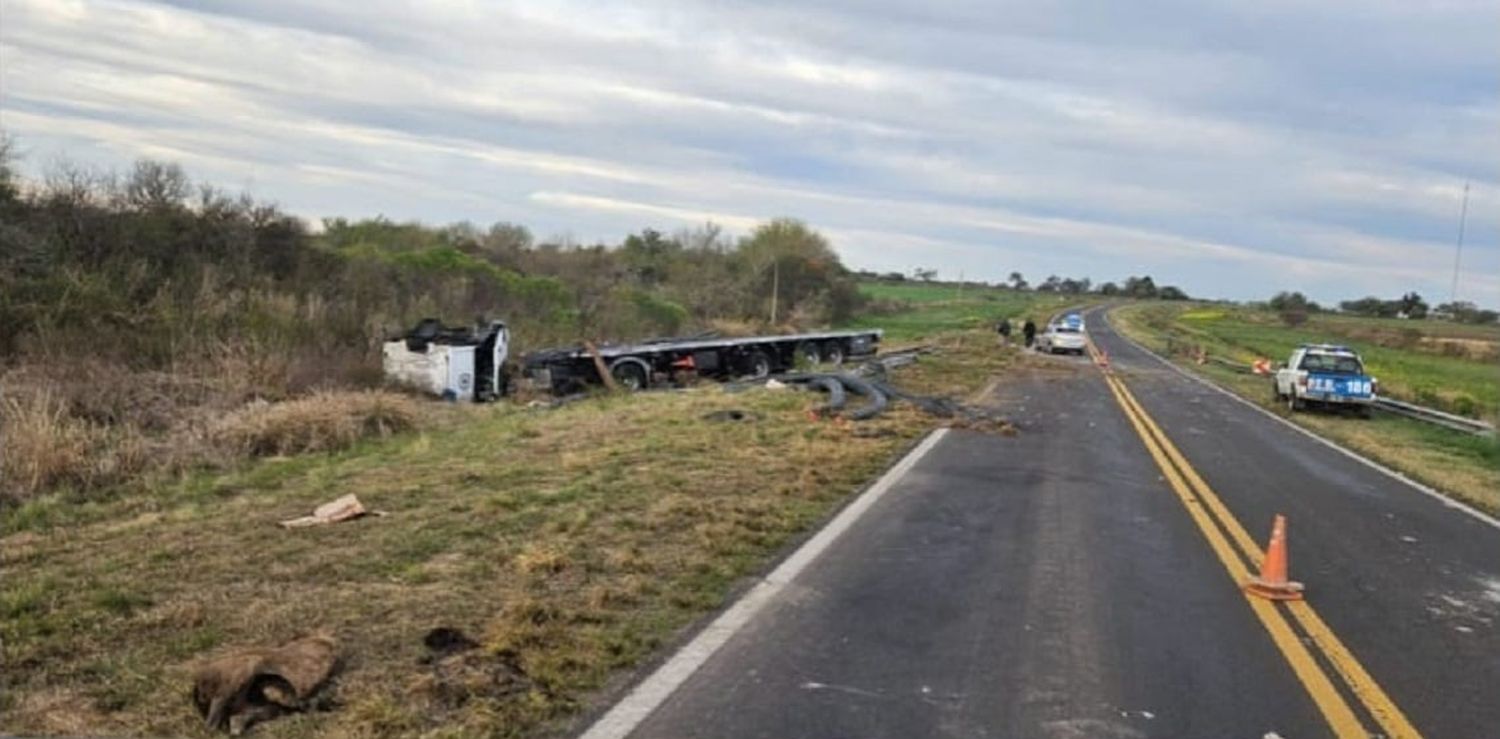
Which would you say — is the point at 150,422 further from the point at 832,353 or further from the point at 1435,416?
the point at 1435,416

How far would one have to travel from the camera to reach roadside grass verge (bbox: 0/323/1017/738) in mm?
5488

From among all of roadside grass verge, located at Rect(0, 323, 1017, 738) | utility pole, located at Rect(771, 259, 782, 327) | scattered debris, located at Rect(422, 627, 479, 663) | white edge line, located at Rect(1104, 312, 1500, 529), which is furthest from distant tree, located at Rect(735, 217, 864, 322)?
scattered debris, located at Rect(422, 627, 479, 663)

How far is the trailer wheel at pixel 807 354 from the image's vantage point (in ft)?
119

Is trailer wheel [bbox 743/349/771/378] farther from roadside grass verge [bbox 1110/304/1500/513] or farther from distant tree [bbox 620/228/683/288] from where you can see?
distant tree [bbox 620/228/683/288]

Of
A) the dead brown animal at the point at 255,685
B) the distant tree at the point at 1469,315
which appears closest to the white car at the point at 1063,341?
the dead brown animal at the point at 255,685

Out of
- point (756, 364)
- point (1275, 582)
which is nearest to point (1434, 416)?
point (756, 364)

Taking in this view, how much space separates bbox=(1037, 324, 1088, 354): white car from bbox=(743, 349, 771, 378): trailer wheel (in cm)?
2165

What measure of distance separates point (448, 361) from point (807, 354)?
15.2 metres

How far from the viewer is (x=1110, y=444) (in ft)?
61.1

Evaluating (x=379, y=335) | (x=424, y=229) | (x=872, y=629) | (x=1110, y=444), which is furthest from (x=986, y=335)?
(x=872, y=629)

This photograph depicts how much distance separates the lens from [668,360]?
29.5 meters

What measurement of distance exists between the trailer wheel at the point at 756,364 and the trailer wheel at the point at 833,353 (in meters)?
4.62

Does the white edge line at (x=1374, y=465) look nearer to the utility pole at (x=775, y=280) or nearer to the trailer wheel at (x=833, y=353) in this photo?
the trailer wheel at (x=833, y=353)

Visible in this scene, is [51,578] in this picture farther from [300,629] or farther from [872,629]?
[872,629]
